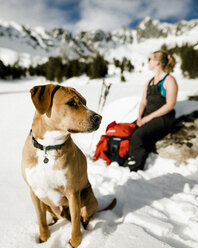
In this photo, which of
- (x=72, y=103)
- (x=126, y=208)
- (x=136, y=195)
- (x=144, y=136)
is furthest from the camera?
(x=144, y=136)

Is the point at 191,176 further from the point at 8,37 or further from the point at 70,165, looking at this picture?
the point at 8,37

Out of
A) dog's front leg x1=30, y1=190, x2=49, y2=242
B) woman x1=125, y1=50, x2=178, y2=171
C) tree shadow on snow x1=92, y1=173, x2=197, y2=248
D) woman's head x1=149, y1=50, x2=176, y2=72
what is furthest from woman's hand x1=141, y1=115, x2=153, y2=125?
dog's front leg x1=30, y1=190, x2=49, y2=242

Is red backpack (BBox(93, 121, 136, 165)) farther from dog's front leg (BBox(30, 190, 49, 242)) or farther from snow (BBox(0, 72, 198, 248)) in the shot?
dog's front leg (BBox(30, 190, 49, 242))

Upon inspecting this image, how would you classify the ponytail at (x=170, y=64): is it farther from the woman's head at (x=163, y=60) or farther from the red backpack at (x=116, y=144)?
the red backpack at (x=116, y=144)

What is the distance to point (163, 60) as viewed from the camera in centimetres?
365

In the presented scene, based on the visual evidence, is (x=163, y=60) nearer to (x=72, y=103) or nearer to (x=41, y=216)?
(x=72, y=103)

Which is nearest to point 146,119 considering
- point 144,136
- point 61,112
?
point 144,136

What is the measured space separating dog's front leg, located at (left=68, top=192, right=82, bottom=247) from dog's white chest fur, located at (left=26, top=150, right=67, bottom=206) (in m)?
0.20

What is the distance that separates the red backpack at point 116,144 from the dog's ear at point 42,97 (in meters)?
2.43

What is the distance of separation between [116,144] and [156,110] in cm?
119

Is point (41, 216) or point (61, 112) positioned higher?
point (61, 112)

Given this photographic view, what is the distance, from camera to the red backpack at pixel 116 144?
377cm

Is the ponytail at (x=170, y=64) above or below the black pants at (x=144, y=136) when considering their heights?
above

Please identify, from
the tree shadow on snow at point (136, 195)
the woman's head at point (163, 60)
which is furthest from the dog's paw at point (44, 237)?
the woman's head at point (163, 60)
